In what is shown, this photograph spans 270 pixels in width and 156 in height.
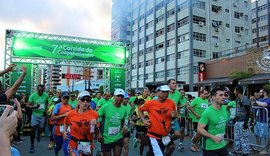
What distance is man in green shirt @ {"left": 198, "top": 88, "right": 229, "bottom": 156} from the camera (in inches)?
162

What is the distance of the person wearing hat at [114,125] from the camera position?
16.6ft

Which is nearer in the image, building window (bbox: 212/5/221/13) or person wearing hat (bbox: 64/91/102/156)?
person wearing hat (bbox: 64/91/102/156)

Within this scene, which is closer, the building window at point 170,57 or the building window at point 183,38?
the building window at point 183,38

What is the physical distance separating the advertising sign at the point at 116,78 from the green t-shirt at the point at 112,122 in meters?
14.3

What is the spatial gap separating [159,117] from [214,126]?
1.06 meters

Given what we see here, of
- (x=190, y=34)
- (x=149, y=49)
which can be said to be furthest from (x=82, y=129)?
(x=149, y=49)

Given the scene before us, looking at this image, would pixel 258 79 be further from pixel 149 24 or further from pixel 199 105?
pixel 149 24

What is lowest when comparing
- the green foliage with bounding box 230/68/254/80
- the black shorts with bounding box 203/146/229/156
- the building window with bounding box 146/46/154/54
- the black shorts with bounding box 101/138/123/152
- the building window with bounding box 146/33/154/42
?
the black shorts with bounding box 101/138/123/152

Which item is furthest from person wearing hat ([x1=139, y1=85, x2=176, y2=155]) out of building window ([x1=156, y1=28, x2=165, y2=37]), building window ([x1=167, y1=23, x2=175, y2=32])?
building window ([x1=156, y1=28, x2=165, y2=37])

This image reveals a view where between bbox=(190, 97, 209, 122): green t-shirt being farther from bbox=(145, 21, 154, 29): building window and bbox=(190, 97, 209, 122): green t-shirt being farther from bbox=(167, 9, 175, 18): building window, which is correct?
bbox=(145, 21, 154, 29): building window

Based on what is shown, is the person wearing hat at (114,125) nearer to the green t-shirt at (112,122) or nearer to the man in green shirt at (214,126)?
the green t-shirt at (112,122)

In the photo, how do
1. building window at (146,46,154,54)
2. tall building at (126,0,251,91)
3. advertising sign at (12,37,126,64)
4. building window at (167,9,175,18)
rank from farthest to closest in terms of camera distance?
building window at (146,46,154,54), building window at (167,9,175,18), tall building at (126,0,251,91), advertising sign at (12,37,126,64)

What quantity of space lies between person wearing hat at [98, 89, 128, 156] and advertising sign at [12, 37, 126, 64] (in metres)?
13.6

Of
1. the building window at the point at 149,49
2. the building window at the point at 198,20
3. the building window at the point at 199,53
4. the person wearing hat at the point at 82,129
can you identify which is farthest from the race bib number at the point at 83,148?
the building window at the point at 149,49
